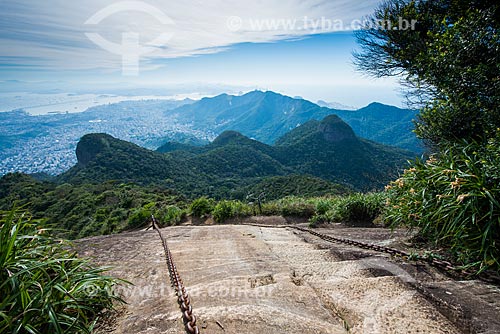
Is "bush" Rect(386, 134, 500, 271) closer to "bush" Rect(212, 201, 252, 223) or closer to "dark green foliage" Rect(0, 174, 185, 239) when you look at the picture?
"bush" Rect(212, 201, 252, 223)

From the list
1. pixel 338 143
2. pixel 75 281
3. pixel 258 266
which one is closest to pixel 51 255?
pixel 75 281

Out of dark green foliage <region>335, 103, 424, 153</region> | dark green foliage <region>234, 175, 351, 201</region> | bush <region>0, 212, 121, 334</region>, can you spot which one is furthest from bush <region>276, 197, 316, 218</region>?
dark green foliage <region>335, 103, 424, 153</region>

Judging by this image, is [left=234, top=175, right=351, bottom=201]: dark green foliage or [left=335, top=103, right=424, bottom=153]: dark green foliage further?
[left=335, top=103, right=424, bottom=153]: dark green foliage

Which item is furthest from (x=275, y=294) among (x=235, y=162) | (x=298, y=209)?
(x=235, y=162)

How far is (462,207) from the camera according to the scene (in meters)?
2.41

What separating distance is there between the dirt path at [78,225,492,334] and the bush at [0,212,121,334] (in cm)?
24

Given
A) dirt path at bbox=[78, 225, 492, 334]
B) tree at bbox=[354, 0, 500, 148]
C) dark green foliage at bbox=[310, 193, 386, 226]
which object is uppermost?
tree at bbox=[354, 0, 500, 148]

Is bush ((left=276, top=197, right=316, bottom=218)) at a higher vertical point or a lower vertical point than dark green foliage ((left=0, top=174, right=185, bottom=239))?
higher

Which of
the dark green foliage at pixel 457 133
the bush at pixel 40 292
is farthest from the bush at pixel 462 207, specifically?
the bush at pixel 40 292

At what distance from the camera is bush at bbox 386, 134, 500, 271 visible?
221 centimetres

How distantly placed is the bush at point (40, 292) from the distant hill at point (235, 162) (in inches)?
1780

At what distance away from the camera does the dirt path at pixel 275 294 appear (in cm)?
152

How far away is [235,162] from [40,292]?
79.3m

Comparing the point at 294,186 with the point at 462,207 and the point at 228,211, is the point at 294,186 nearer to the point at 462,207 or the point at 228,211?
the point at 228,211
